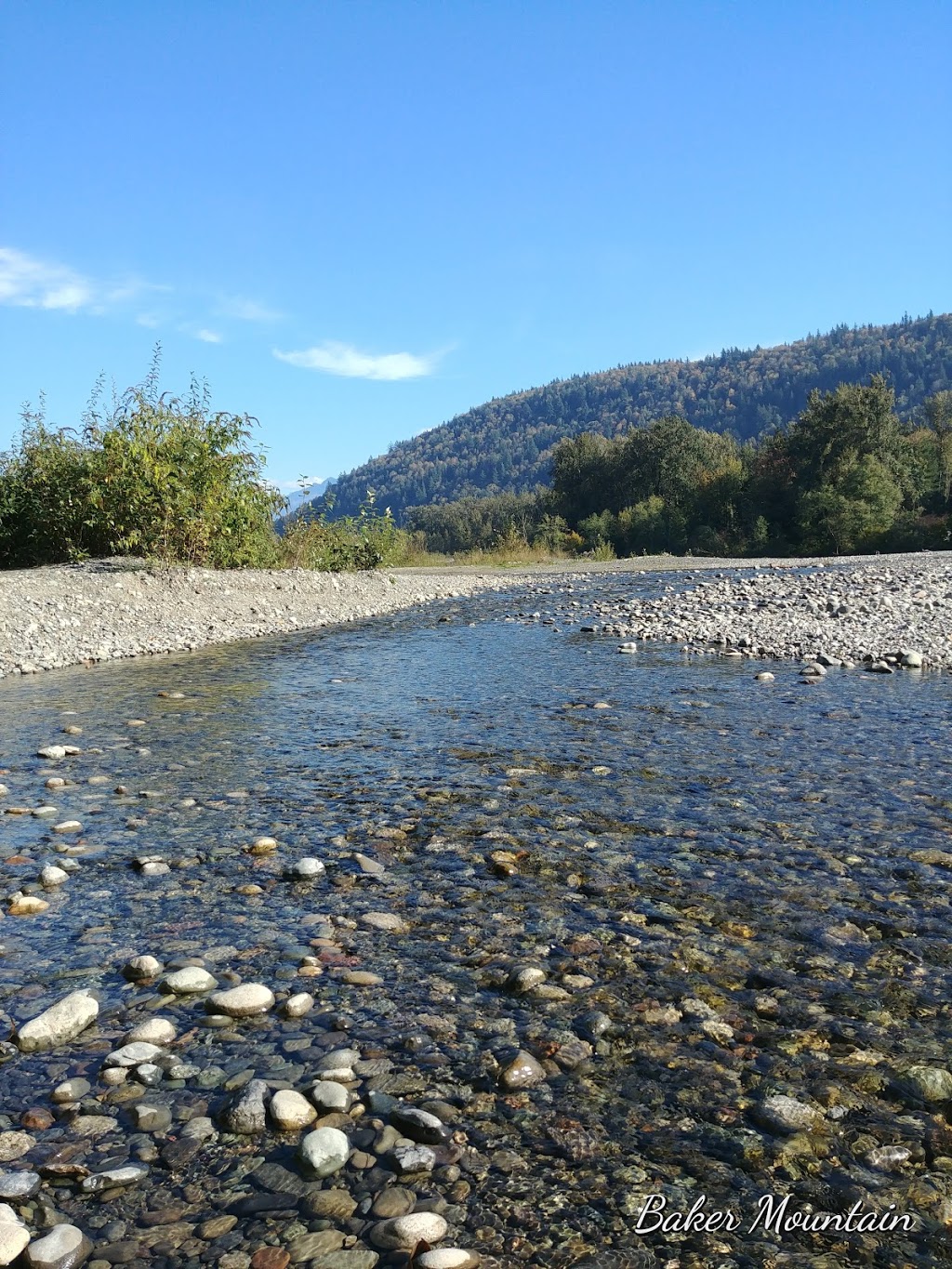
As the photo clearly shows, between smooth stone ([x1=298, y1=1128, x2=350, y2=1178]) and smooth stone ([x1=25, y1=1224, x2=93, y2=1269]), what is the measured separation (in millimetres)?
625

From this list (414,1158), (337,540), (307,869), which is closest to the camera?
(414,1158)

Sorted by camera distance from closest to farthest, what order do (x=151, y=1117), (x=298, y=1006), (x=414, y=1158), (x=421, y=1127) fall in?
(x=414, y=1158) → (x=421, y=1127) → (x=151, y=1117) → (x=298, y=1006)

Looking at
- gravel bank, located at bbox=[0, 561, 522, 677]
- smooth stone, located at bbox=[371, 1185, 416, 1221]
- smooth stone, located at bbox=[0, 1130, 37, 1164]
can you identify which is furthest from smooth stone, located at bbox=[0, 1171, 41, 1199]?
gravel bank, located at bbox=[0, 561, 522, 677]

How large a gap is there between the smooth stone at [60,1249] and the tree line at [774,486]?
4983 cm

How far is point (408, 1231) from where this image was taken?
242 centimetres

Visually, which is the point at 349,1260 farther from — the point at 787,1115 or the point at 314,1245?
the point at 787,1115

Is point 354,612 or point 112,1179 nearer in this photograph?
point 112,1179

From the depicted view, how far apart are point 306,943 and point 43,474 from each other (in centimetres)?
2125

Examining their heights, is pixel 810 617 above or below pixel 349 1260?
above

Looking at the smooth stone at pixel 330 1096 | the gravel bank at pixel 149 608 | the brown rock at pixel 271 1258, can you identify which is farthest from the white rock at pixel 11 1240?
the gravel bank at pixel 149 608

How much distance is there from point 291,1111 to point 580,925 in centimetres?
190

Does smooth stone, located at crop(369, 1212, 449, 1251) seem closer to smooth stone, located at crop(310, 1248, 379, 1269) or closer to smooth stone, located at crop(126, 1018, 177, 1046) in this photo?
smooth stone, located at crop(310, 1248, 379, 1269)

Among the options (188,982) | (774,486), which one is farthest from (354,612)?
(774,486)

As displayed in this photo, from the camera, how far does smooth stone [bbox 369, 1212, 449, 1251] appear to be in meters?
2.39
